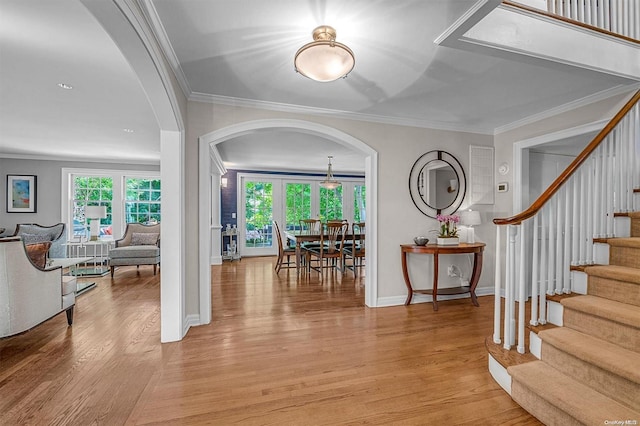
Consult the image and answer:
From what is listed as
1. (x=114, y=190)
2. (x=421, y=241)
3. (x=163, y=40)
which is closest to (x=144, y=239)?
(x=114, y=190)

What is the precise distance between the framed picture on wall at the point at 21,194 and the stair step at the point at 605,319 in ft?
30.5

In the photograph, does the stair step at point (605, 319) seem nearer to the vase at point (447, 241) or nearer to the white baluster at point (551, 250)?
the white baluster at point (551, 250)

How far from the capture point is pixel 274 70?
2.56 meters

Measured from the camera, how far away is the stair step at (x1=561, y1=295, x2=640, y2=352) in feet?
5.53

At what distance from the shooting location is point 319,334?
9.30ft

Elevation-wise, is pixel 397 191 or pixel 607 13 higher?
pixel 607 13

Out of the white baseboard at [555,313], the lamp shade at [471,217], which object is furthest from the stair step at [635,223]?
the lamp shade at [471,217]

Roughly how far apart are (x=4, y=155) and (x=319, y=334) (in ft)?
26.0

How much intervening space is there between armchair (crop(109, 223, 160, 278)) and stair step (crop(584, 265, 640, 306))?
20.4 ft

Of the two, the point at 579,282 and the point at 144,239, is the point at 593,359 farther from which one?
the point at 144,239

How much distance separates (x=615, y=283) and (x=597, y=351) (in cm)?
66

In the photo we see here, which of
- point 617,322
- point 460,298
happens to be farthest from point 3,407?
point 460,298

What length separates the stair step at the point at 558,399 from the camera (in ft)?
4.76

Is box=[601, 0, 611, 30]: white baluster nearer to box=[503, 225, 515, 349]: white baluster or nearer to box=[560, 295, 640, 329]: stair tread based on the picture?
box=[503, 225, 515, 349]: white baluster
